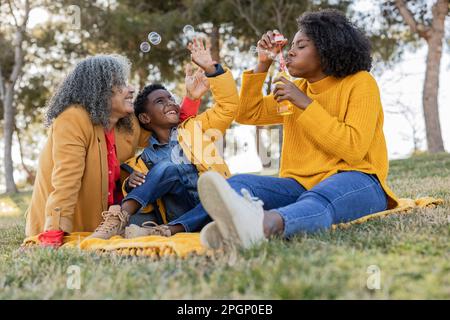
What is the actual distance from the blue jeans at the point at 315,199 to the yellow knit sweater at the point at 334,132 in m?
0.08

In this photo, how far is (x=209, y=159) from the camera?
3291mm

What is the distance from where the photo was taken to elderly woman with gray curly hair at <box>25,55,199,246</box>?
9.89ft

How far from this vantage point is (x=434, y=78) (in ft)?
35.7

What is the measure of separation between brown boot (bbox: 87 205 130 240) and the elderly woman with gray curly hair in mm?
174

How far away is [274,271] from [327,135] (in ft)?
3.30

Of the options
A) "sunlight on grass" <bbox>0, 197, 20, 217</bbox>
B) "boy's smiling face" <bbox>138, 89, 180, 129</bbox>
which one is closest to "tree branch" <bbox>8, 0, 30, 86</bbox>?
"sunlight on grass" <bbox>0, 197, 20, 217</bbox>

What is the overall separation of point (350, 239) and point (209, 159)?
1150 millimetres

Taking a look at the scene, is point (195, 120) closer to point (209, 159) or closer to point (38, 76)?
point (209, 159)

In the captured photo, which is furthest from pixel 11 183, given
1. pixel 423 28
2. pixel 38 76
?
pixel 423 28

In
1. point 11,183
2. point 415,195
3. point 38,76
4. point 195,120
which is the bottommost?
point 11,183

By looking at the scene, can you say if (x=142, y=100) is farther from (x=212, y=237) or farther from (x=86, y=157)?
(x=212, y=237)

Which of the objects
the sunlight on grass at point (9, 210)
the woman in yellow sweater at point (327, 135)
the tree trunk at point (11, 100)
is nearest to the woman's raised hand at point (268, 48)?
the woman in yellow sweater at point (327, 135)

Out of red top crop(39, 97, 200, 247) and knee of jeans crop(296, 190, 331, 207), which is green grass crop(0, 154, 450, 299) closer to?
knee of jeans crop(296, 190, 331, 207)

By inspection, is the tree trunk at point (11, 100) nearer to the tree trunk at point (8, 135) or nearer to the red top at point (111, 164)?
the tree trunk at point (8, 135)
